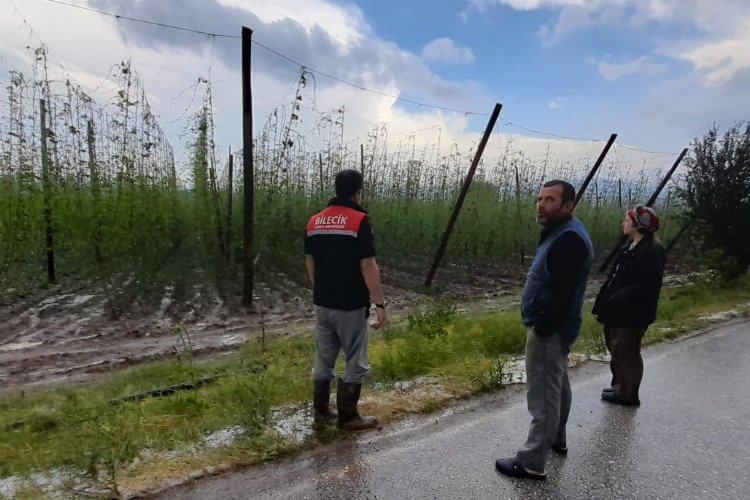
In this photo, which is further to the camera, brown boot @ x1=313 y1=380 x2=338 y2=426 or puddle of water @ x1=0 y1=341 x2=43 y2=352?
puddle of water @ x1=0 y1=341 x2=43 y2=352

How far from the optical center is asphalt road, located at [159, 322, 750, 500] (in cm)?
308

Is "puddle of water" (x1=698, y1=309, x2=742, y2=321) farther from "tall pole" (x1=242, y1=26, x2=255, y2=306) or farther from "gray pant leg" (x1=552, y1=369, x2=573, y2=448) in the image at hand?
"tall pole" (x1=242, y1=26, x2=255, y2=306)

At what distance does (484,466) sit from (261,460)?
1.42m

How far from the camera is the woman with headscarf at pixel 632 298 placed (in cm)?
459

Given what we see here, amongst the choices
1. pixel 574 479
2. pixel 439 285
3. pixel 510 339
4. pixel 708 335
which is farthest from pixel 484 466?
pixel 439 285

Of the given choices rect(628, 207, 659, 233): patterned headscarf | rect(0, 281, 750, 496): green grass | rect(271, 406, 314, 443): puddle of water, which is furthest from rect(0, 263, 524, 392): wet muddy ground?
rect(628, 207, 659, 233): patterned headscarf

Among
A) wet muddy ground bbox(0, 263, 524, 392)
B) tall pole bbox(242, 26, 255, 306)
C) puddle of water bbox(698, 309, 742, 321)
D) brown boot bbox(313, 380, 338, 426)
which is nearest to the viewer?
brown boot bbox(313, 380, 338, 426)

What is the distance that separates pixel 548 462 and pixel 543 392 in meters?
0.57

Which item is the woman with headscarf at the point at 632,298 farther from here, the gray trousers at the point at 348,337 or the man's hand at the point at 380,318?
the gray trousers at the point at 348,337

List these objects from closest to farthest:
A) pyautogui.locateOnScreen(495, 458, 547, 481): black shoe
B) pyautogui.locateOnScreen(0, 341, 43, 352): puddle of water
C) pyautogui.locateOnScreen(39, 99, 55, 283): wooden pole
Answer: pyautogui.locateOnScreen(495, 458, 547, 481): black shoe
pyautogui.locateOnScreen(0, 341, 43, 352): puddle of water
pyautogui.locateOnScreen(39, 99, 55, 283): wooden pole

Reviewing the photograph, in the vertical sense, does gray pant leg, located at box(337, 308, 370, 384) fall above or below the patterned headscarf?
below

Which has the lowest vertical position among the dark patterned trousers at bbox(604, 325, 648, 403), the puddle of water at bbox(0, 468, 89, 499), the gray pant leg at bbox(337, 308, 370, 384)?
the puddle of water at bbox(0, 468, 89, 499)

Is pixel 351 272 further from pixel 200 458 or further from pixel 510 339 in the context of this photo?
pixel 510 339

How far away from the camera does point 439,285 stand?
453 inches
